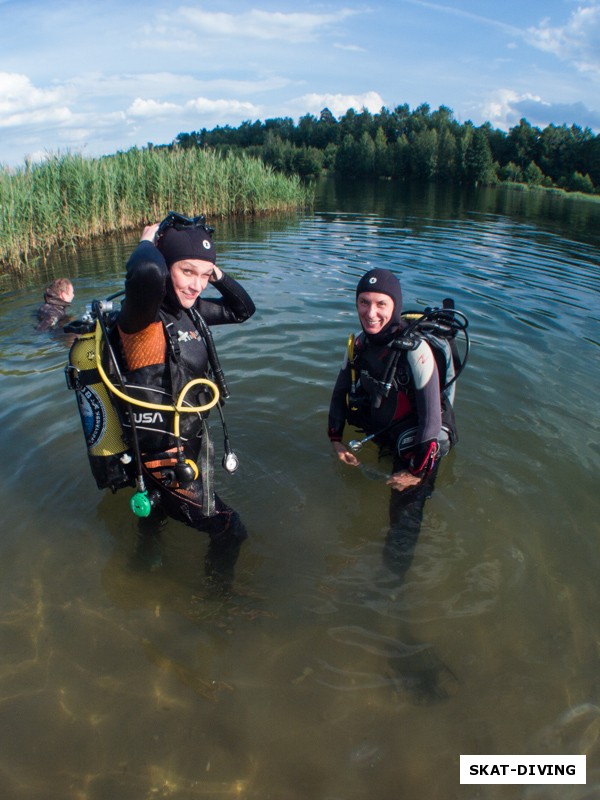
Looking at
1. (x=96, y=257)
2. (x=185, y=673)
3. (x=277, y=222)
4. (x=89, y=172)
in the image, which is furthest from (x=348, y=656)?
(x=277, y=222)

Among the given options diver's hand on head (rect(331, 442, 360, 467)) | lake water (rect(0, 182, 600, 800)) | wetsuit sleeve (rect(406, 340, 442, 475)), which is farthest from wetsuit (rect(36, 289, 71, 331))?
wetsuit sleeve (rect(406, 340, 442, 475))

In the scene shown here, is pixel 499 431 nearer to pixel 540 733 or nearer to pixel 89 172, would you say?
pixel 540 733

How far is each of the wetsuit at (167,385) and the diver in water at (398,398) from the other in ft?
4.49

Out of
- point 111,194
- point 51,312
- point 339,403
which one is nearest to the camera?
point 339,403

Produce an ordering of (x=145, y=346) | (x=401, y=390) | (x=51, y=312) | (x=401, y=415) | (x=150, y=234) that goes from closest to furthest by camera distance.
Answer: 1. (x=145, y=346)
2. (x=150, y=234)
3. (x=401, y=390)
4. (x=401, y=415)
5. (x=51, y=312)

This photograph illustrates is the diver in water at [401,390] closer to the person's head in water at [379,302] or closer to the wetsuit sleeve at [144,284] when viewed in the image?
the person's head in water at [379,302]

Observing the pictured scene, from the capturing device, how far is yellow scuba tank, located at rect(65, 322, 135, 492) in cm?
321

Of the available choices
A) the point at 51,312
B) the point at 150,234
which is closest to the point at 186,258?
the point at 150,234

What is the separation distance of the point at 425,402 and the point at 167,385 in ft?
6.56

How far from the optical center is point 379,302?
4.06 meters

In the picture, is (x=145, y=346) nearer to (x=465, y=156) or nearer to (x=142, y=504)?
(x=142, y=504)

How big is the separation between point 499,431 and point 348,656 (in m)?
3.58

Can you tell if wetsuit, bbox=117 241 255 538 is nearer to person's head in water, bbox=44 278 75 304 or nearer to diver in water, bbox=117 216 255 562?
diver in water, bbox=117 216 255 562

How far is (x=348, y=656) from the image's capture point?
10.6ft
